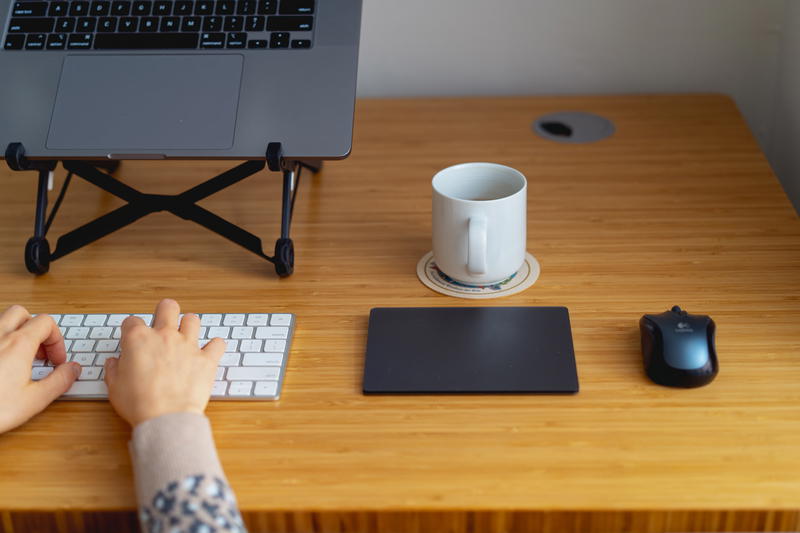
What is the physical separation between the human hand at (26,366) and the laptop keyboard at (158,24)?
1.18 ft

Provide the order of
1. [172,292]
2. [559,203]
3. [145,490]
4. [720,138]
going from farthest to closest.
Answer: [720,138]
[559,203]
[172,292]
[145,490]

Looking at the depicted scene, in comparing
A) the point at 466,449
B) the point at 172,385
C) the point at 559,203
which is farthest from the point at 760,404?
the point at 172,385

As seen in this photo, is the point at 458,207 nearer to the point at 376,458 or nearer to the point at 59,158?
the point at 376,458

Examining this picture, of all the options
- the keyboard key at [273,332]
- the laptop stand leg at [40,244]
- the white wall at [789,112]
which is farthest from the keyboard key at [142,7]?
the white wall at [789,112]

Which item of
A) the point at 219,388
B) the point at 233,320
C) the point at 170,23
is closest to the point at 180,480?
the point at 219,388

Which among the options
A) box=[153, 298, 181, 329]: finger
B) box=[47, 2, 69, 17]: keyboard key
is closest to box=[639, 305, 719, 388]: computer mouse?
box=[153, 298, 181, 329]: finger

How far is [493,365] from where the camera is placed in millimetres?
755

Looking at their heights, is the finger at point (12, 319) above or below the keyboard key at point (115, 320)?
above

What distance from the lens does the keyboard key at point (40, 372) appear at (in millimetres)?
→ 754

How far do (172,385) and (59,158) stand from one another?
1.16 feet

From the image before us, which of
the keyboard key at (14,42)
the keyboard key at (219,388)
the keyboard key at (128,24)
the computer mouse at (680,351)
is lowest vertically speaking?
the keyboard key at (219,388)

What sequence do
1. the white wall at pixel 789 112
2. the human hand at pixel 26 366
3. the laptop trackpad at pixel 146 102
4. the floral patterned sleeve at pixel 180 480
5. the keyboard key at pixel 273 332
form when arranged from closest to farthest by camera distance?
1. the floral patterned sleeve at pixel 180 480
2. the human hand at pixel 26 366
3. the keyboard key at pixel 273 332
4. the laptop trackpad at pixel 146 102
5. the white wall at pixel 789 112

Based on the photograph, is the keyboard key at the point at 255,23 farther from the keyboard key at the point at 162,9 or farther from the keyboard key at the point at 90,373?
the keyboard key at the point at 90,373

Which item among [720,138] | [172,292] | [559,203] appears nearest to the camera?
[172,292]
